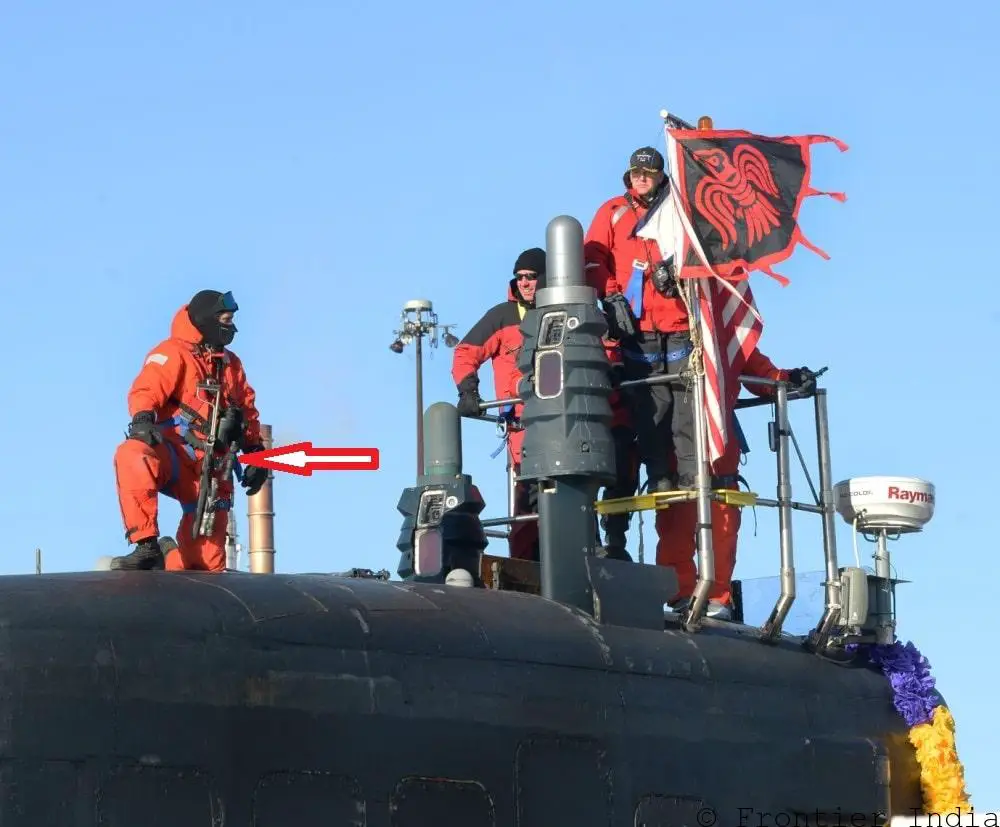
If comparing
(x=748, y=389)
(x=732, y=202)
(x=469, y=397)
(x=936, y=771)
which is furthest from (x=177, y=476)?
(x=936, y=771)

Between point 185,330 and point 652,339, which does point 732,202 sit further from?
point 185,330

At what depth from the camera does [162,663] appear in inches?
362

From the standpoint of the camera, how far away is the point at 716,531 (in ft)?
46.4

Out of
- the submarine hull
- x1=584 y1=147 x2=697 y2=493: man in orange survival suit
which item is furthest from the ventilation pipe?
the submarine hull

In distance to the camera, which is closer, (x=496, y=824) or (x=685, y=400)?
(x=496, y=824)

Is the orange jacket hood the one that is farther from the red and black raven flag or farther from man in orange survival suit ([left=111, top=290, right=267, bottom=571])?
the red and black raven flag

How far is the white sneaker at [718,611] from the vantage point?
13414 millimetres

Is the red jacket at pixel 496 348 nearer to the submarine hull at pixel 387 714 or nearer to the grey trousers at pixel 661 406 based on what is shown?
the grey trousers at pixel 661 406

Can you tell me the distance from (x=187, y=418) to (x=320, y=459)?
113 cm

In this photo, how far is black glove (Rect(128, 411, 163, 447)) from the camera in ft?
40.4

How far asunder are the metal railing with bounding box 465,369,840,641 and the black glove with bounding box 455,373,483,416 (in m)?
0.13

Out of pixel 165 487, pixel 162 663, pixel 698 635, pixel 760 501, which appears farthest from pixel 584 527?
pixel 162 663

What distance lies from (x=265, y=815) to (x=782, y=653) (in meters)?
4.64

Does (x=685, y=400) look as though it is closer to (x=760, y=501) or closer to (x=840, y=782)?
(x=760, y=501)
